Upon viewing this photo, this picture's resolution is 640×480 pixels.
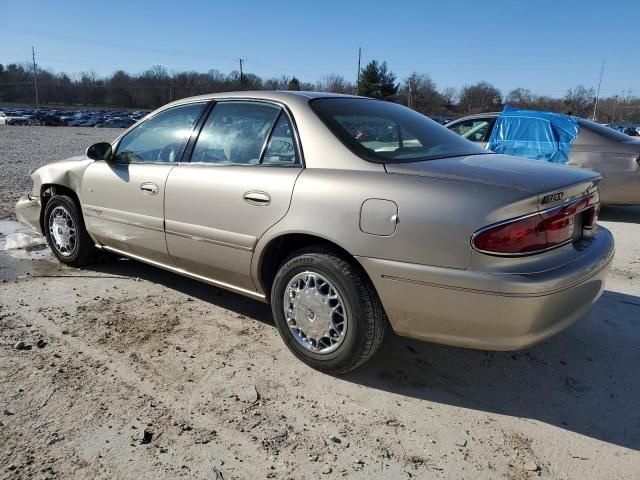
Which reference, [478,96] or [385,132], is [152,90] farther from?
[385,132]

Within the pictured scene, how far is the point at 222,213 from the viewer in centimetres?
321

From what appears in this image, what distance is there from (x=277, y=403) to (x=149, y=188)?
76.3 inches

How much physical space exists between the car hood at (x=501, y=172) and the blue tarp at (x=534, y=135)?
4837 mm

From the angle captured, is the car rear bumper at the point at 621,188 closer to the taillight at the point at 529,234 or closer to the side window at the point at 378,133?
the side window at the point at 378,133

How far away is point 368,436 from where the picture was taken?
2398 millimetres

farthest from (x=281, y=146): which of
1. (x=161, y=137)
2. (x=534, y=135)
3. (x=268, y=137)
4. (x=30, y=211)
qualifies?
(x=534, y=135)

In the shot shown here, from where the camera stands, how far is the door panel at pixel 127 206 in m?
3.70

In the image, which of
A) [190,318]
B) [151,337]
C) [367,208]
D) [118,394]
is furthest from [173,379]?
[367,208]

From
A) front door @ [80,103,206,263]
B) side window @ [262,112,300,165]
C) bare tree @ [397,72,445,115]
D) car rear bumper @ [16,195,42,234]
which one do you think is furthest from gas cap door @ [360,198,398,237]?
bare tree @ [397,72,445,115]

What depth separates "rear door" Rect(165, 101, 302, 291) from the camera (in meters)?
3.02

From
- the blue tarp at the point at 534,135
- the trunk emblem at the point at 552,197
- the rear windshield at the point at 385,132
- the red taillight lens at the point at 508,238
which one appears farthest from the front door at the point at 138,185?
the blue tarp at the point at 534,135

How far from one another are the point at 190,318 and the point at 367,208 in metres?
1.80

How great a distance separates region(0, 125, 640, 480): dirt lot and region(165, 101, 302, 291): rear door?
0.53 meters

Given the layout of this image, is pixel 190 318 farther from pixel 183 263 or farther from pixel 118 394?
pixel 118 394
